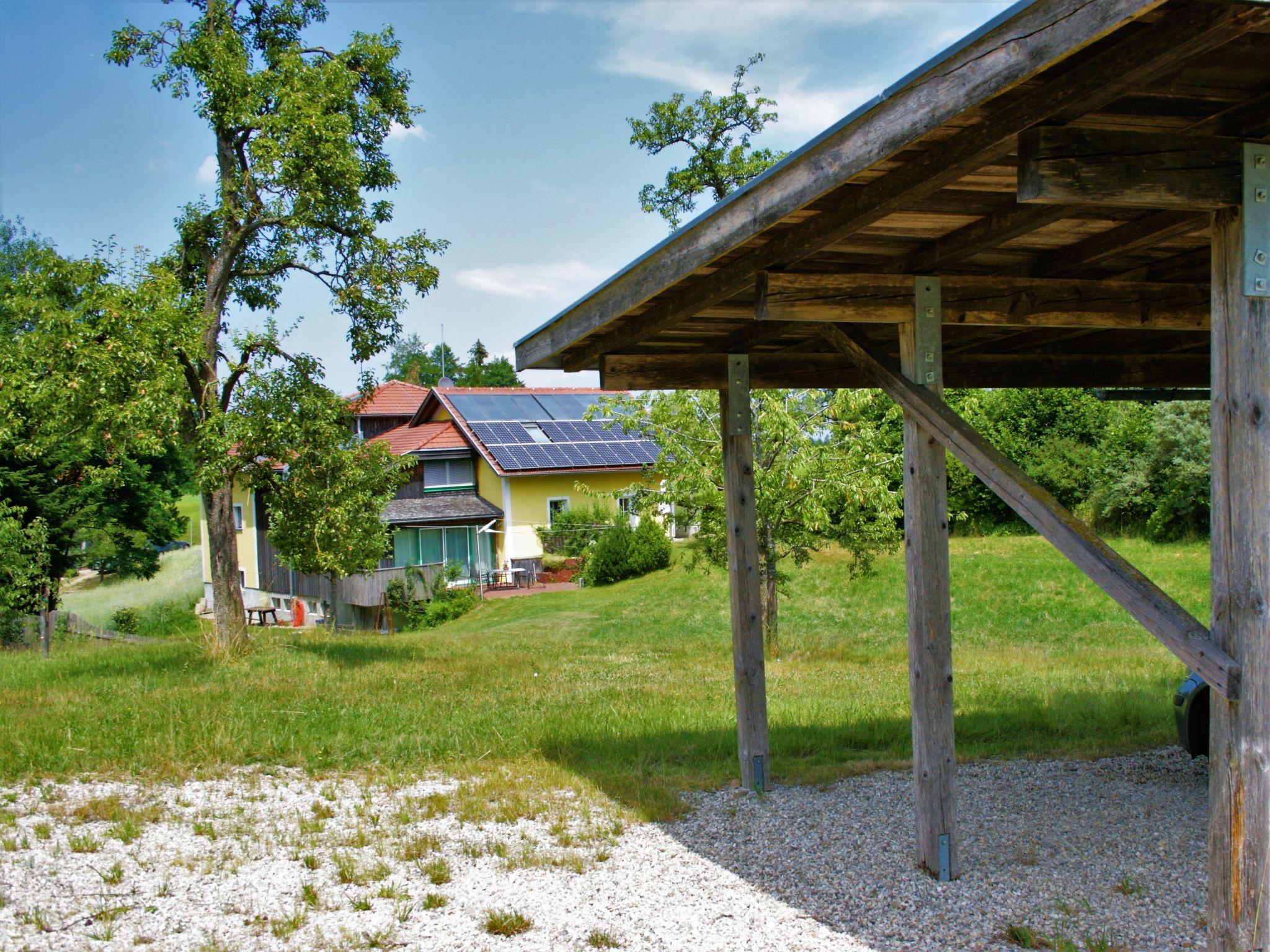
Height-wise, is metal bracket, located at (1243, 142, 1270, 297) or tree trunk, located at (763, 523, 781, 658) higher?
metal bracket, located at (1243, 142, 1270, 297)

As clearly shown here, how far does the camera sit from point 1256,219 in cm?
319

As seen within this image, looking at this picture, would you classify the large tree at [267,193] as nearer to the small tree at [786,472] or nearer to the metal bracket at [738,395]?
the small tree at [786,472]

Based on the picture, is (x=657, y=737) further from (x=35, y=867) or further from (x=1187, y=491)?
(x=1187, y=491)

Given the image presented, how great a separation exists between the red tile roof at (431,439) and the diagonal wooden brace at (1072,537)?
3161 cm

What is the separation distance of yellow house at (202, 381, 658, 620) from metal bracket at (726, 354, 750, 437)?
26.6 m

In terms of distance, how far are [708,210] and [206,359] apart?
12536mm

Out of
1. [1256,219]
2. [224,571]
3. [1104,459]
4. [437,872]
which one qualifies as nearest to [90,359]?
[224,571]

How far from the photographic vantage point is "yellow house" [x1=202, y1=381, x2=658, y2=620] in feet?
114

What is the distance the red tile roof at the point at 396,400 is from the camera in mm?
41562

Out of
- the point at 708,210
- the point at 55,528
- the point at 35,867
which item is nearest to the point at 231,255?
the point at 35,867

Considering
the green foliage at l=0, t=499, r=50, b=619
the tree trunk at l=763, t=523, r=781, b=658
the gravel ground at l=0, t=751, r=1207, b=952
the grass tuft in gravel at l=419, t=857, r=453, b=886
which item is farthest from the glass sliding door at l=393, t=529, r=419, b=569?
the grass tuft in gravel at l=419, t=857, r=453, b=886

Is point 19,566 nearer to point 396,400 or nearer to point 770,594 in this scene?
point 770,594

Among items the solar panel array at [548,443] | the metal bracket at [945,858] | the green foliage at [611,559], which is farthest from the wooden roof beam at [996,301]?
the solar panel array at [548,443]

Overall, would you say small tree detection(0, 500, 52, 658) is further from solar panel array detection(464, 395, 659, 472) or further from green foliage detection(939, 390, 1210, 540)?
green foliage detection(939, 390, 1210, 540)
